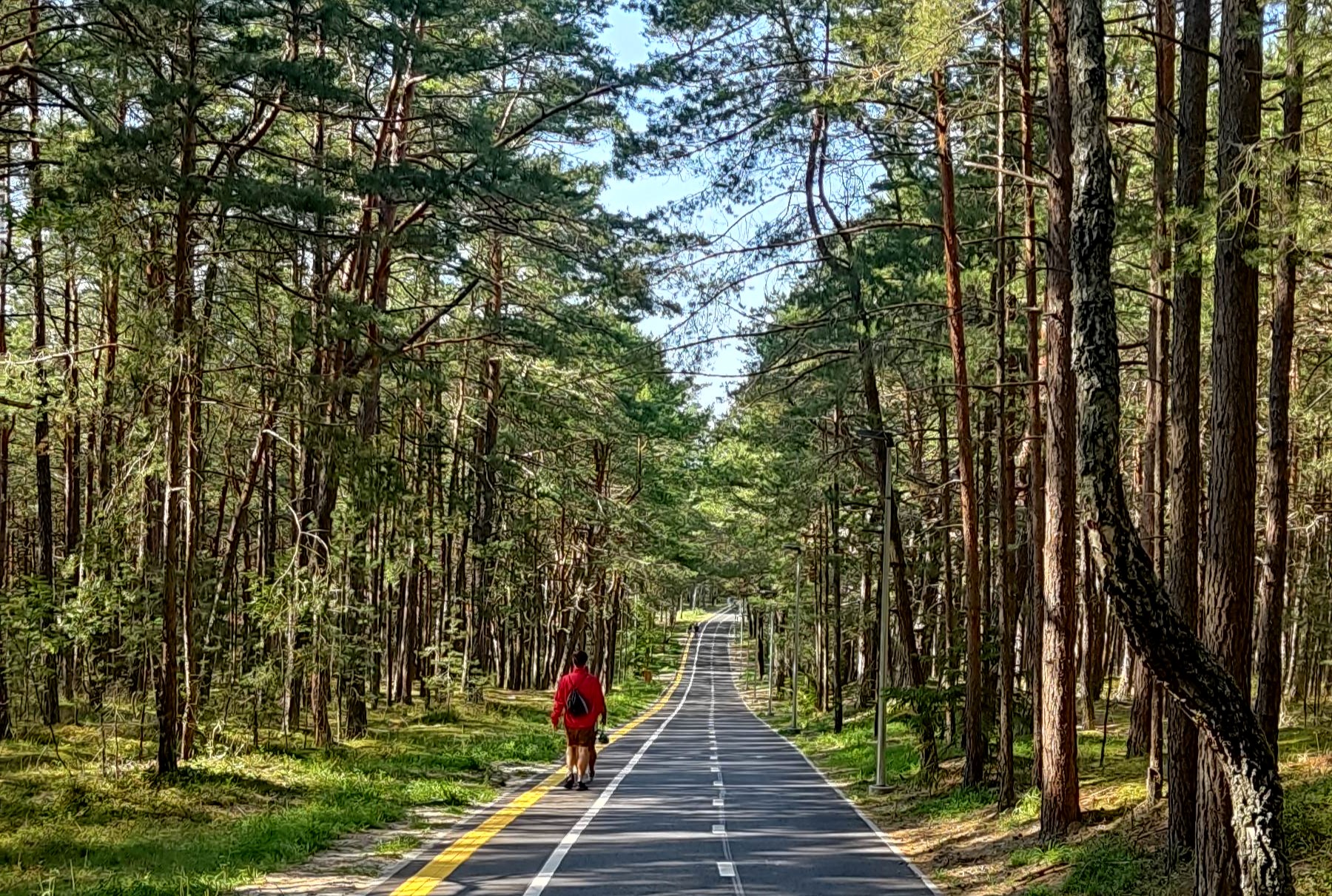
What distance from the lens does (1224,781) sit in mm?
8352

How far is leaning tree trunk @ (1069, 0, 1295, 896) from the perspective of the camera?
686 centimetres

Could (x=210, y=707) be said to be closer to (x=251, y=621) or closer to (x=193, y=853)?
(x=251, y=621)

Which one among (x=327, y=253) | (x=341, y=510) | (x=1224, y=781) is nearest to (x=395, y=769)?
(x=341, y=510)

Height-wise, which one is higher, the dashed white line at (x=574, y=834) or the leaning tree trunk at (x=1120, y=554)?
the leaning tree trunk at (x=1120, y=554)

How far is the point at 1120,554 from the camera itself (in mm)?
6840

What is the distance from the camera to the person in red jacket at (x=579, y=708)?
17406 mm

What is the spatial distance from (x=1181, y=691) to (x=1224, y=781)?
1828mm

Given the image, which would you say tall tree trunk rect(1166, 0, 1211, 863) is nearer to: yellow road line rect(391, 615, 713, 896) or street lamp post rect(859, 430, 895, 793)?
yellow road line rect(391, 615, 713, 896)

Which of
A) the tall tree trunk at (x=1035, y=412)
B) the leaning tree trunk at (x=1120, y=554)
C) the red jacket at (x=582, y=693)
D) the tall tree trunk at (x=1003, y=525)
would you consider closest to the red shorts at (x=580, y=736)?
the red jacket at (x=582, y=693)

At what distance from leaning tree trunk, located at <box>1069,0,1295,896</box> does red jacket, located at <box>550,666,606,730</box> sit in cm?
1126

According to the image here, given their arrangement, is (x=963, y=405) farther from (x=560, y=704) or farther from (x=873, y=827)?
(x=560, y=704)

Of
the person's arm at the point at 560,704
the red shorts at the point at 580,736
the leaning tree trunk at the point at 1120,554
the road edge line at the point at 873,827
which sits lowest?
the road edge line at the point at 873,827

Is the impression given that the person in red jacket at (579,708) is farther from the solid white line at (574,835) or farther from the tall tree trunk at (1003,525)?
the tall tree trunk at (1003,525)

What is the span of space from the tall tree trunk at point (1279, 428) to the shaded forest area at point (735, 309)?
0.22 ft
